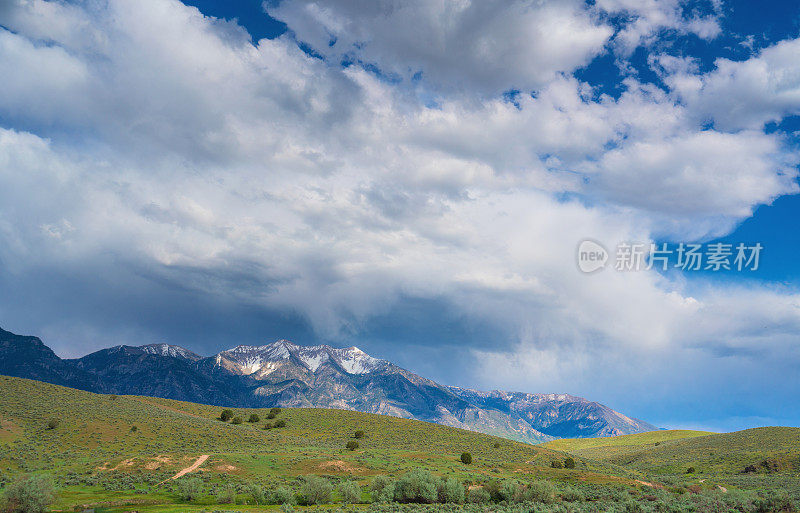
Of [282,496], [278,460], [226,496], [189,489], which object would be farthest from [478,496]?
[189,489]

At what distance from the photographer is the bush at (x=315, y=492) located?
165ft

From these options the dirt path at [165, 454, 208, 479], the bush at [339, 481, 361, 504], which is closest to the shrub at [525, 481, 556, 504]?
the bush at [339, 481, 361, 504]

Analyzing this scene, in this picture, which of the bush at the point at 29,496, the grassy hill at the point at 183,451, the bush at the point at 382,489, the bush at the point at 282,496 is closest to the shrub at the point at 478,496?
the grassy hill at the point at 183,451

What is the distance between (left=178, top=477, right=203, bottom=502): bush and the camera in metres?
48.2

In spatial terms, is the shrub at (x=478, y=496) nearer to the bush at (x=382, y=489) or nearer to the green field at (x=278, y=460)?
the green field at (x=278, y=460)

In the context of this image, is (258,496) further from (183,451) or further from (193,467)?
(183,451)

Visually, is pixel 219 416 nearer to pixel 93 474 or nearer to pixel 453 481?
pixel 93 474

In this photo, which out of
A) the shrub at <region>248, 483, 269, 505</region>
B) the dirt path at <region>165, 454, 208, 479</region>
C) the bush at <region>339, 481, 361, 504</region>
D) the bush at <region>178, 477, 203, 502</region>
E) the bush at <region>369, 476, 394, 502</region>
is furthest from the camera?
the dirt path at <region>165, 454, 208, 479</region>

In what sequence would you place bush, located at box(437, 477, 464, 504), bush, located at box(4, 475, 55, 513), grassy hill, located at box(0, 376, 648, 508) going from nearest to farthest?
bush, located at box(4, 475, 55, 513) → bush, located at box(437, 477, 464, 504) → grassy hill, located at box(0, 376, 648, 508)

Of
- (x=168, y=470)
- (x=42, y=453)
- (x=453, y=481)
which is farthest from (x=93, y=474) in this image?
(x=453, y=481)

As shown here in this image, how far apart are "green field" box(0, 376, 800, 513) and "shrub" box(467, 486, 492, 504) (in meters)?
0.30

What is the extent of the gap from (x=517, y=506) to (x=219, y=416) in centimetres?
9486

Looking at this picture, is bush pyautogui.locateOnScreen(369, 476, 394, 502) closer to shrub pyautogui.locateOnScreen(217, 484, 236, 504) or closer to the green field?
the green field

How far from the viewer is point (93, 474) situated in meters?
56.2
